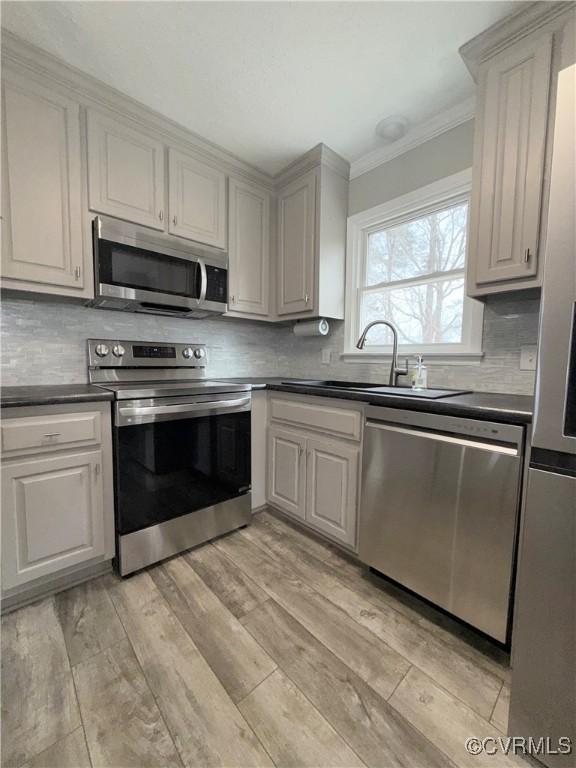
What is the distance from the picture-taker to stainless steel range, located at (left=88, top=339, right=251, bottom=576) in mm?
1526

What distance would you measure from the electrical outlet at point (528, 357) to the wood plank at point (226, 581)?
A: 5.55 ft

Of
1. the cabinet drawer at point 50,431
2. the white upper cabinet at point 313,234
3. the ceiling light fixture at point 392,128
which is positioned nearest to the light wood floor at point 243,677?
the cabinet drawer at point 50,431

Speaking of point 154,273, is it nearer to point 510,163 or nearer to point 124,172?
point 124,172

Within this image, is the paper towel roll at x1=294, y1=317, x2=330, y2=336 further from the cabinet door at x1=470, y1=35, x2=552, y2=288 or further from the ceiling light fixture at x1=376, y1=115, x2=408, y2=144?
the ceiling light fixture at x1=376, y1=115, x2=408, y2=144

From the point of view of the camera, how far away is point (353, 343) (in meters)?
2.41

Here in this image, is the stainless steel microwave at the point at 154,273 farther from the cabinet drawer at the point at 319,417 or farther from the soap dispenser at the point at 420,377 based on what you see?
the soap dispenser at the point at 420,377

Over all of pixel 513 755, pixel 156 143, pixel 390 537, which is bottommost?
pixel 513 755

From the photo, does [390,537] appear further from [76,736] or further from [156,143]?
[156,143]

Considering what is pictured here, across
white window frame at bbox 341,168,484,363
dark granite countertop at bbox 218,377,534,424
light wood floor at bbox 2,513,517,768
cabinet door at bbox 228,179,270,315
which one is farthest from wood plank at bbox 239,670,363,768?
cabinet door at bbox 228,179,270,315

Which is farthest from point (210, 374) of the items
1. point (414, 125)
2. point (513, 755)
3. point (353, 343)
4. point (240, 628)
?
point (513, 755)

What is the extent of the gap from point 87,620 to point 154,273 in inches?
68.7

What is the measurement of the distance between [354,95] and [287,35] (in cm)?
48

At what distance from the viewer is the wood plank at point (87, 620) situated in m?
1.18
